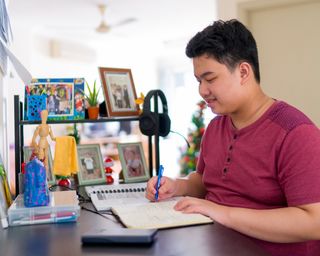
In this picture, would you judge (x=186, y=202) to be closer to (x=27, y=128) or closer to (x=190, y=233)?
(x=190, y=233)

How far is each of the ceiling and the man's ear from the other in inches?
149

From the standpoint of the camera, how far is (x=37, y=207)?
125cm

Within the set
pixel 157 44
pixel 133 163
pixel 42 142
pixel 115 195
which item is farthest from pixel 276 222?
pixel 157 44

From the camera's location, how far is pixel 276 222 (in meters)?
1.13

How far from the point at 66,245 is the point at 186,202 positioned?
39cm

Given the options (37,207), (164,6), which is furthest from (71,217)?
(164,6)

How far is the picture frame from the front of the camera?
6.25 feet

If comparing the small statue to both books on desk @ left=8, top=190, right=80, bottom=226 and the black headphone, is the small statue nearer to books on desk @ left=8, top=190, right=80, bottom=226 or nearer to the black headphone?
books on desk @ left=8, top=190, right=80, bottom=226

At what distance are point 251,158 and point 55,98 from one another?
105 centimetres

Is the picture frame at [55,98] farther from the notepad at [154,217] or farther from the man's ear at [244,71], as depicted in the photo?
the man's ear at [244,71]

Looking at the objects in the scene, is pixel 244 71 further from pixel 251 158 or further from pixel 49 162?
pixel 49 162

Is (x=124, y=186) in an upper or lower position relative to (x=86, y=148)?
lower

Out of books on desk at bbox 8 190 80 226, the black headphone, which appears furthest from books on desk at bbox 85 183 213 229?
the black headphone

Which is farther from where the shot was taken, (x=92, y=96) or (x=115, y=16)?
(x=115, y=16)
